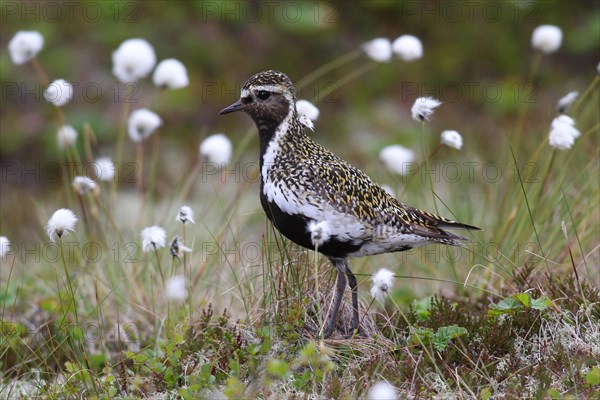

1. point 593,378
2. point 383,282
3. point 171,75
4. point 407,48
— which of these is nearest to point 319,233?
point 383,282

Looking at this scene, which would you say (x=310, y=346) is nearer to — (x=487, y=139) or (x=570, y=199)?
(x=570, y=199)

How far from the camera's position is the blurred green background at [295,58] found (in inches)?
452

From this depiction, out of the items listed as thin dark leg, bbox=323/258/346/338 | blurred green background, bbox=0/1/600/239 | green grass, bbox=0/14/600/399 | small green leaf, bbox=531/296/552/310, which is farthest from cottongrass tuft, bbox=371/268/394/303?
blurred green background, bbox=0/1/600/239

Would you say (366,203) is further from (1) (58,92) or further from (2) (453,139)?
(1) (58,92)

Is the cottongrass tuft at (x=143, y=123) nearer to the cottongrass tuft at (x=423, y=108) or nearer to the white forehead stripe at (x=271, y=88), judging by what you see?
the white forehead stripe at (x=271, y=88)

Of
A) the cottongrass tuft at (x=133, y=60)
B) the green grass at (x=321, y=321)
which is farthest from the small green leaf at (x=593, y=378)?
the cottongrass tuft at (x=133, y=60)

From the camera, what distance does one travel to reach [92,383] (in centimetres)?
407

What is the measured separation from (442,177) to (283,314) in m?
4.53

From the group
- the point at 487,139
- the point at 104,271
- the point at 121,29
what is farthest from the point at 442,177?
the point at 121,29

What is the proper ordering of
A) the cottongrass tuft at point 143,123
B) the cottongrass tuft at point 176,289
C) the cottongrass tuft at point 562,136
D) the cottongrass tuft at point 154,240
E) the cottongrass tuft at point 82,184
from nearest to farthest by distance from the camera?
the cottongrass tuft at point 154,240, the cottongrass tuft at point 176,289, the cottongrass tuft at point 562,136, the cottongrass tuft at point 82,184, the cottongrass tuft at point 143,123

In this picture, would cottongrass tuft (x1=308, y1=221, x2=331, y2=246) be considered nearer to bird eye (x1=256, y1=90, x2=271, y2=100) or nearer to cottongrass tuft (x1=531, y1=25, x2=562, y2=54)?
bird eye (x1=256, y1=90, x2=271, y2=100)

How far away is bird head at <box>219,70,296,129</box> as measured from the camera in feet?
14.7

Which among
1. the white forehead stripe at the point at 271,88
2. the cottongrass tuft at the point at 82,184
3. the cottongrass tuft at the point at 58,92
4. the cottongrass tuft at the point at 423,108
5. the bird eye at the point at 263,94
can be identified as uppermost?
the white forehead stripe at the point at 271,88

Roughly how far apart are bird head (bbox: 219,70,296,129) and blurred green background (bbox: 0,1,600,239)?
6.77m
